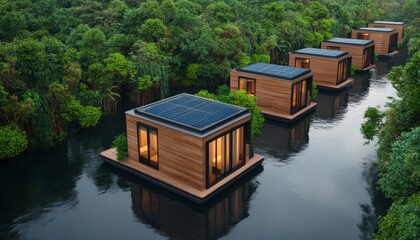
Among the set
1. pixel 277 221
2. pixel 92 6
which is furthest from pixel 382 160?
pixel 92 6

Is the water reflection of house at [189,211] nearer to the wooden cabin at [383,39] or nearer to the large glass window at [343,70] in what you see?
the large glass window at [343,70]

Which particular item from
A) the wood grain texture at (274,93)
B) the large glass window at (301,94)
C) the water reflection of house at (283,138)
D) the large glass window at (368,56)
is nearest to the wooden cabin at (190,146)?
the water reflection of house at (283,138)

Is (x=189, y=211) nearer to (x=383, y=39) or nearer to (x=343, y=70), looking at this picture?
(x=343, y=70)

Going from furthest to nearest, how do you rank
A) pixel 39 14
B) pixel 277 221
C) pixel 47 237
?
1. pixel 39 14
2. pixel 277 221
3. pixel 47 237

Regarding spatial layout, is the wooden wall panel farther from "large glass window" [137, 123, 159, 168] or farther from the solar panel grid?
"large glass window" [137, 123, 159, 168]

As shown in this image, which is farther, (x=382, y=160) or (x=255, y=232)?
(x=382, y=160)

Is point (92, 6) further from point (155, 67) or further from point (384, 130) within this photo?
point (384, 130)

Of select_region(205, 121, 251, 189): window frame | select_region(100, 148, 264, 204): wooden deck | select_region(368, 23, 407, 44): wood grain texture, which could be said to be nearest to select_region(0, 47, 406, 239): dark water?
select_region(100, 148, 264, 204): wooden deck

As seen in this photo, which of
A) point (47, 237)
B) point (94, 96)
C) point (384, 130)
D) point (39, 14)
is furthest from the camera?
point (39, 14)
